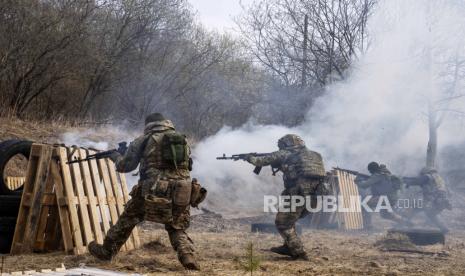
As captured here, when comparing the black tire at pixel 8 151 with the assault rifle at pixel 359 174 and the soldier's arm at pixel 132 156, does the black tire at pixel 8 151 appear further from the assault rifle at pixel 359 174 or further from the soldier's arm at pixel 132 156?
the assault rifle at pixel 359 174

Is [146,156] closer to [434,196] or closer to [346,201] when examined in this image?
[346,201]

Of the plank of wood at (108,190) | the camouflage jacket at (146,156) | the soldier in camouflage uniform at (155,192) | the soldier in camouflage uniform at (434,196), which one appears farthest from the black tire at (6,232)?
the soldier in camouflage uniform at (434,196)

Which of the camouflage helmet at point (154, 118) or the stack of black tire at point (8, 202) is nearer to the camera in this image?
the camouflage helmet at point (154, 118)

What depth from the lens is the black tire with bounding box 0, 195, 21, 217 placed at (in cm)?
761

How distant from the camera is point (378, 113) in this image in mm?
19672

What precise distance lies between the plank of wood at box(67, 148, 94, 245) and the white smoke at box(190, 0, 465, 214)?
827 centimetres

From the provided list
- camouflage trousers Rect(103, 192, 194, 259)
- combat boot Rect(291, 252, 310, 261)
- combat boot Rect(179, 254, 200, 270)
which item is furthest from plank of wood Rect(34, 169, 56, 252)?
combat boot Rect(291, 252, 310, 261)

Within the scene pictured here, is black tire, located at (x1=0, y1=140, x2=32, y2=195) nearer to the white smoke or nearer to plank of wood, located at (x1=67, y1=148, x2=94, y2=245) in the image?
plank of wood, located at (x1=67, y1=148, x2=94, y2=245)

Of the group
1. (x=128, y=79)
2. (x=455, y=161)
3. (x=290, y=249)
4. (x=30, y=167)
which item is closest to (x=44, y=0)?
(x=128, y=79)

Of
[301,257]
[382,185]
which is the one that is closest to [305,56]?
[382,185]

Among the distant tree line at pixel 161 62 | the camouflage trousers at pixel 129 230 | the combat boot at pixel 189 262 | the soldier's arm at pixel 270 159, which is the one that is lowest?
the combat boot at pixel 189 262

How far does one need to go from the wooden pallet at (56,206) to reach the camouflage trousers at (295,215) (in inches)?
98.2

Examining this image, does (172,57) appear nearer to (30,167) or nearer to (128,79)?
(128,79)

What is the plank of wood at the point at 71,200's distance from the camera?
7165 mm
